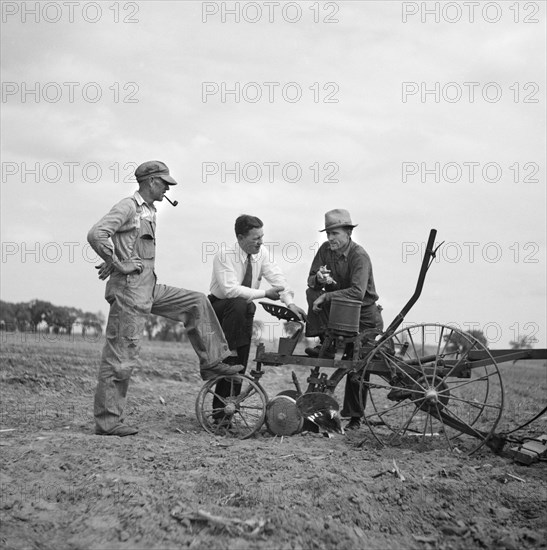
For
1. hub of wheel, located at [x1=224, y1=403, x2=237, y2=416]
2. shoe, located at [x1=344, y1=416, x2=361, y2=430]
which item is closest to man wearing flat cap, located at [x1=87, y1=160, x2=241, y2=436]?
hub of wheel, located at [x1=224, y1=403, x2=237, y2=416]

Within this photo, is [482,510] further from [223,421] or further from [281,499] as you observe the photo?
[223,421]

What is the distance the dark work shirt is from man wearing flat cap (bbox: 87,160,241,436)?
138 cm

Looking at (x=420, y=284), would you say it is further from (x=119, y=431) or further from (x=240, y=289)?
(x=119, y=431)

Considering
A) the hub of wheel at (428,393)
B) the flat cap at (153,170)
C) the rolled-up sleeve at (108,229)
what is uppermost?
the flat cap at (153,170)

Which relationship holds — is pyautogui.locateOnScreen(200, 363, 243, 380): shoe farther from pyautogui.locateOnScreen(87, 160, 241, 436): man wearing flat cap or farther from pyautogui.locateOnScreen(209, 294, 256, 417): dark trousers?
pyautogui.locateOnScreen(209, 294, 256, 417): dark trousers

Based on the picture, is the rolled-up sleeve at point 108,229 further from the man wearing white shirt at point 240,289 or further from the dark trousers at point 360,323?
the dark trousers at point 360,323

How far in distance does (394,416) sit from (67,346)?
868 cm

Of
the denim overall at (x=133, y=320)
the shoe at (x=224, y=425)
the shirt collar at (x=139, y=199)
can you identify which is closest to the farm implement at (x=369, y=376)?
the shoe at (x=224, y=425)

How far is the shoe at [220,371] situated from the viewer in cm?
689

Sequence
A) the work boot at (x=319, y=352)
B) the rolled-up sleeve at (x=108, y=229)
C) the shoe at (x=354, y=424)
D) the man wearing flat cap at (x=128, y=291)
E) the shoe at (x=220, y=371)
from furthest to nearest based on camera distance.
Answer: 1. the shoe at (x=354, y=424)
2. the work boot at (x=319, y=352)
3. the shoe at (x=220, y=371)
4. the man wearing flat cap at (x=128, y=291)
5. the rolled-up sleeve at (x=108, y=229)

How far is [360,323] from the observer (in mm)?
7504

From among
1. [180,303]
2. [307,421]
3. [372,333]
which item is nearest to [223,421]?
[307,421]

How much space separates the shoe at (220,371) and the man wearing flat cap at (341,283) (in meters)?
0.91

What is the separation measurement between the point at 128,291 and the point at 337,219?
2.21 m
